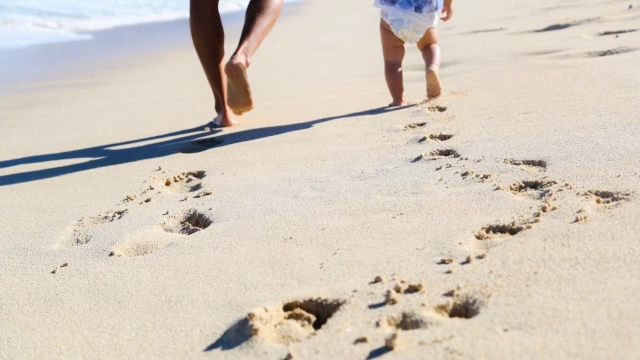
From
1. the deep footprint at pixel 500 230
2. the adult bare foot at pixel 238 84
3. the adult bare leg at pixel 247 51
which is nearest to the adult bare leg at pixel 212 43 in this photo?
the adult bare leg at pixel 247 51

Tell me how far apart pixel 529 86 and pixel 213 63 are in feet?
4.71

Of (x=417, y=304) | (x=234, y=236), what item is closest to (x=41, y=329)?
(x=234, y=236)

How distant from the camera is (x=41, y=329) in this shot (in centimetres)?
165

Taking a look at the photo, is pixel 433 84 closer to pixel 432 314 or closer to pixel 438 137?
pixel 438 137

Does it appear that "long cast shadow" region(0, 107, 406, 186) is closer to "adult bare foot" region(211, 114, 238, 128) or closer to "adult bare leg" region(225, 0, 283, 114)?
"adult bare foot" region(211, 114, 238, 128)

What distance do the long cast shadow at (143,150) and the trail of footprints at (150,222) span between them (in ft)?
1.43

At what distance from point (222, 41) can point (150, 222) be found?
1.37 meters

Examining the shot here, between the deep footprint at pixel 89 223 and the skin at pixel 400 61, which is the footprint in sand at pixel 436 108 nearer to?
the skin at pixel 400 61

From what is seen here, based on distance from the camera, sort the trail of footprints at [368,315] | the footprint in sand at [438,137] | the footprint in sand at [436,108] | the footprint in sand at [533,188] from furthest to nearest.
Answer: the footprint in sand at [436,108] → the footprint in sand at [438,137] → the footprint in sand at [533,188] → the trail of footprints at [368,315]

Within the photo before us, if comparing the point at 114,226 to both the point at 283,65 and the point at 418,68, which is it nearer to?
the point at 418,68

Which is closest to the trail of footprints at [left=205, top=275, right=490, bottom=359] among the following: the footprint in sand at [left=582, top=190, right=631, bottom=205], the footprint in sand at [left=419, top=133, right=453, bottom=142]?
the footprint in sand at [left=582, top=190, right=631, bottom=205]

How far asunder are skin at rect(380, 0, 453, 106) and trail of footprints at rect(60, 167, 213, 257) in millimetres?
1124

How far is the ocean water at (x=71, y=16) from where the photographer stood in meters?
7.52

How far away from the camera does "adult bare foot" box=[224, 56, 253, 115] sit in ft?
9.53
